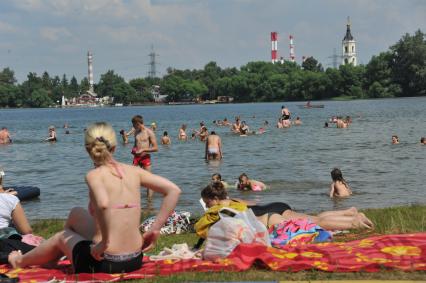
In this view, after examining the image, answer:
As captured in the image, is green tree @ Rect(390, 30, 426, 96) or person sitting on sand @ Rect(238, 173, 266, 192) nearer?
person sitting on sand @ Rect(238, 173, 266, 192)

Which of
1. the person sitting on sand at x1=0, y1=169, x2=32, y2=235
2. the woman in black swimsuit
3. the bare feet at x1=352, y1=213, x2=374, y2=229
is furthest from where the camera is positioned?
the bare feet at x1=352, y1=213, x2=374, y2=229

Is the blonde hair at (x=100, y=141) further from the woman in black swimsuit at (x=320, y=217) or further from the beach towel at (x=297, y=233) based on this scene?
the woman in black swimsuit at (x=320, y=217)

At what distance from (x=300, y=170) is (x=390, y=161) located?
3.77 metres

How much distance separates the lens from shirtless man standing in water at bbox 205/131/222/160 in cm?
2384

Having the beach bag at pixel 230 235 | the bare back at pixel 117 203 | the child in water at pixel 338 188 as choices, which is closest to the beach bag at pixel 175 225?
the beach bag at pixel 230 235

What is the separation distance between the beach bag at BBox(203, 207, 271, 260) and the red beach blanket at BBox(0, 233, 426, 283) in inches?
4.4

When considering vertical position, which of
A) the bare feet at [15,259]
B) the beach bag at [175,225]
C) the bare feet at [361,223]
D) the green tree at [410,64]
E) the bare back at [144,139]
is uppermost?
the green tree at [410,64]

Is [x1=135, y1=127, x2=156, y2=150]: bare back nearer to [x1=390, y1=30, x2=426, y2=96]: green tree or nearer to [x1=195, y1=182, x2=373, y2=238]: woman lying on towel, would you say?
[x1=195, y1=182, x2=373, y2=238]: woman lying on towel

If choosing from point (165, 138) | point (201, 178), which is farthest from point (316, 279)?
point (165, 138)

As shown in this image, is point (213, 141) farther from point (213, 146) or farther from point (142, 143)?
point (142, 143)

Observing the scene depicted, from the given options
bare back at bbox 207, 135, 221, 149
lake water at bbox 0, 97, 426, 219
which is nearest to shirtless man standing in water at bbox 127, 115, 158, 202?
lake water at bbox 0, 97, 426, 219

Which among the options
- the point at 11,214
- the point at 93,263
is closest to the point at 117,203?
the point at 93,263

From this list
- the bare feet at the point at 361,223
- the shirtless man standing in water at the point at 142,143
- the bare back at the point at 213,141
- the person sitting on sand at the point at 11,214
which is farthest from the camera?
the bare back at the point at 213,141

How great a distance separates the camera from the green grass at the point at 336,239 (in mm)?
5910
